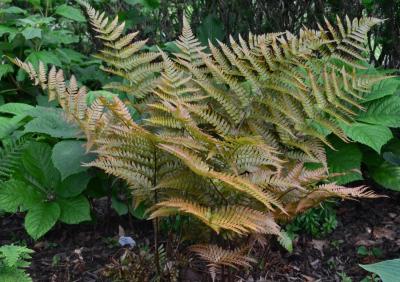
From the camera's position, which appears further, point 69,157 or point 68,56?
point 68,56

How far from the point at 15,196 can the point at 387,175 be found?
196cm

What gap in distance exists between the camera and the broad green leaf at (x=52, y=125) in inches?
101

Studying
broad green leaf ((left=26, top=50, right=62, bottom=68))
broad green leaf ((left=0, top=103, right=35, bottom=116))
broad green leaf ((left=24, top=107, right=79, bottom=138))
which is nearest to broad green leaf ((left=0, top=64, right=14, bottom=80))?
broad green leaf ((left=26, top=50, right=62, bottom=68))

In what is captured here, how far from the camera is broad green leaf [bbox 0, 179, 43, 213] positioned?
2.52 meters

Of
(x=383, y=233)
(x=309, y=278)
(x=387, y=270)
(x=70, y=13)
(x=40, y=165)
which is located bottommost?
(x=309, y=278)

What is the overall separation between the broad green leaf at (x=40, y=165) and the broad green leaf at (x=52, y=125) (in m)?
0.12

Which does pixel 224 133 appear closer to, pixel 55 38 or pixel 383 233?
pixel 383 233

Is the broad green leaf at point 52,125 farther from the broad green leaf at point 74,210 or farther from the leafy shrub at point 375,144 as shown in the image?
the leafy shrub at point 375,144

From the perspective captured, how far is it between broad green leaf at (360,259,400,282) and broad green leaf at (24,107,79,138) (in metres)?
1.56

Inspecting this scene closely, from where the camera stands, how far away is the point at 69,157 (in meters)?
2.46

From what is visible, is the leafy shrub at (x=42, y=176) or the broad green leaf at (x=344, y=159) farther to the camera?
the broad green leaf at (x=344, y=159)

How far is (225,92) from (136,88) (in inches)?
20.6

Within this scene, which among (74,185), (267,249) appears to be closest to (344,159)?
(267,249)

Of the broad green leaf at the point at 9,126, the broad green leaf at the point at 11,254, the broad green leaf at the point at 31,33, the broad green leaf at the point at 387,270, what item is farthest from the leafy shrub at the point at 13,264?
the broad green leaf at the point at 31,33
